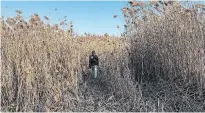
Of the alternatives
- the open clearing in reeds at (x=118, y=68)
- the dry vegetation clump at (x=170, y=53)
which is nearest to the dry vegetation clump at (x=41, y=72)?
the open clearing in reeds at (x=118, y=68)

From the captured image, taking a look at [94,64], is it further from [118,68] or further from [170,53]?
[170,53]

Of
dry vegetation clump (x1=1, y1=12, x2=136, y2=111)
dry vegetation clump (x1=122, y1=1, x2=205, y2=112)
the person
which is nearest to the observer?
dry vegetation clump (x1=1, y1=12, x2=136, y2=111)

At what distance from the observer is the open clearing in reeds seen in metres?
5.91

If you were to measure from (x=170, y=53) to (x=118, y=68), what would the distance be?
0.87 meters

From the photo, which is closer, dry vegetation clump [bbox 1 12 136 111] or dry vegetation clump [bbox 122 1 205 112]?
dry vegetation clump [bbox 1 12 136 111]

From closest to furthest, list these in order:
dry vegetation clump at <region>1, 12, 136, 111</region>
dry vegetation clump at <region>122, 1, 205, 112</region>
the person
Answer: dry vegetation clump at <region>1, 12, 136, 111</region>
dry vegetation clump at <region>122, 1, 205, 112</region>
the person

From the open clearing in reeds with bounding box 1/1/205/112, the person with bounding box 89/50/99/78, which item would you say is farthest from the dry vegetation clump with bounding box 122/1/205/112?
the person with bounding box 89/50/99/78

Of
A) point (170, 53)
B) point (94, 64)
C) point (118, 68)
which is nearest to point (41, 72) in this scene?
point (118, 68)

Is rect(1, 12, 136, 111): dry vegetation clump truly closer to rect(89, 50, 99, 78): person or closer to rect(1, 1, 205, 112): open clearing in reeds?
rect(1, 1, 205, 112): open clearing in reeds

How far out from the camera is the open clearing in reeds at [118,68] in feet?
19.4

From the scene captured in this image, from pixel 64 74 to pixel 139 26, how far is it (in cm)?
198

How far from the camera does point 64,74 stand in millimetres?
6254

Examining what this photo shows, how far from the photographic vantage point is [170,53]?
6.78 metres

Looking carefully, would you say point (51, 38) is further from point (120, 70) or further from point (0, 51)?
point (120, 70)
